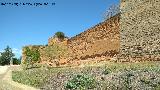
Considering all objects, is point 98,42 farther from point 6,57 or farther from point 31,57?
point 6,57

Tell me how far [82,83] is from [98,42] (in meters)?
11.9

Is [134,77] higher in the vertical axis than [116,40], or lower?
lower

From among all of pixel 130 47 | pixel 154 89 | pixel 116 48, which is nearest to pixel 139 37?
pixel 130 47

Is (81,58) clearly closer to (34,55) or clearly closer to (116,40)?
(116,40)

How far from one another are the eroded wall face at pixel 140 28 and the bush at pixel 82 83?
481cm

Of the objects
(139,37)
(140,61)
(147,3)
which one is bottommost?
(140,61)

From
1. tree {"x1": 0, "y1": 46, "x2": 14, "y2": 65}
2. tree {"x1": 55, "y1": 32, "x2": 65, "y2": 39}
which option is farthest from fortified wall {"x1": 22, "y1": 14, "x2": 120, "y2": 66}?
tree {"x1": 0, "y1": 46, "x2": 14, "y2": 65}

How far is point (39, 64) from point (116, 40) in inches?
608

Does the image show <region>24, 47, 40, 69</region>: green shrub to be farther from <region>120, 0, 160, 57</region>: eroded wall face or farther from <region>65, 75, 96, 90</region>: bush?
<region>65, 75, 96, 90</region>: bush

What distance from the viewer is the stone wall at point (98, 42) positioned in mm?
26172

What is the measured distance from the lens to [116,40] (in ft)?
84.6

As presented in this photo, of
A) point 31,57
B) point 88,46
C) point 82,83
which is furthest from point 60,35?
point 82,83

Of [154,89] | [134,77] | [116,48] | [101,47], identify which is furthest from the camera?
[101,47]

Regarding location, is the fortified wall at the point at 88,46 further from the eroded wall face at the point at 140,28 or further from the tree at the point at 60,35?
the eroded wall face at the point at 140,28
